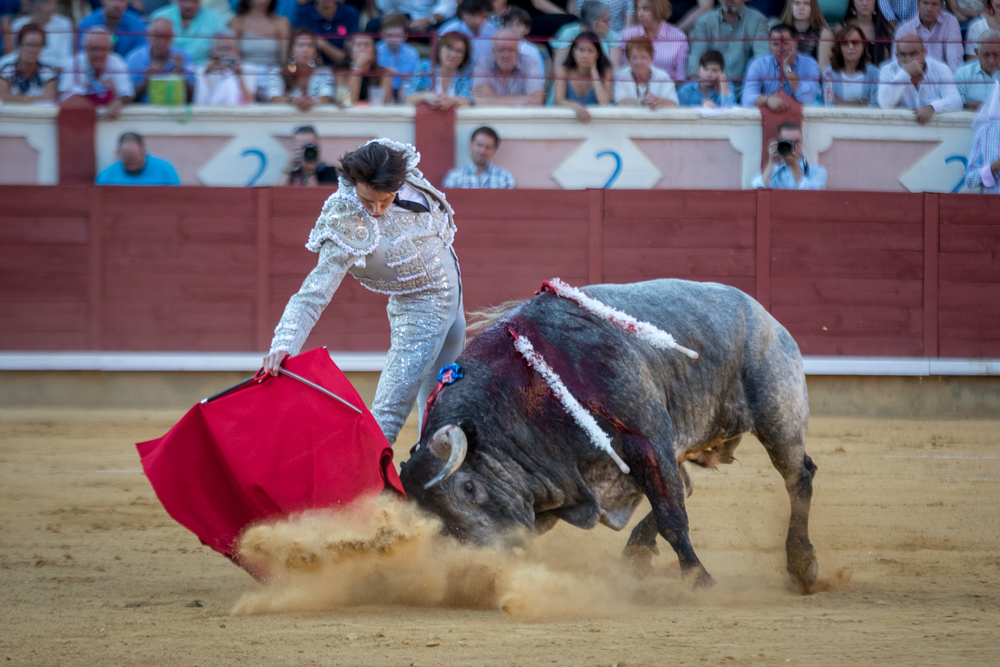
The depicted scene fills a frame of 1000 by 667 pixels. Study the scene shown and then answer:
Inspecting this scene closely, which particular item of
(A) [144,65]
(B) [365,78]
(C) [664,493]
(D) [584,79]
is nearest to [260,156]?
(B) [365,78]

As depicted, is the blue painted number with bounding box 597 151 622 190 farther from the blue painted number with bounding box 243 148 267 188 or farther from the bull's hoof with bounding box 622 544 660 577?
the bull's hoof with bounding box 622 544 660 577

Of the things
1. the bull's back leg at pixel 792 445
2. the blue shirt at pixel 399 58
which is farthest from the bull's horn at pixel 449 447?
the blue shirt at pixel 399 58

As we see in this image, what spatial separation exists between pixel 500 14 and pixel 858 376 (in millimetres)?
3420

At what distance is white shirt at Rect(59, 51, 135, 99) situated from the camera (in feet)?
21.9

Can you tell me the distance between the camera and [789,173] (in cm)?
654

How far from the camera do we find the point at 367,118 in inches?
258

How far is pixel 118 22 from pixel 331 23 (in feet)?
5.03

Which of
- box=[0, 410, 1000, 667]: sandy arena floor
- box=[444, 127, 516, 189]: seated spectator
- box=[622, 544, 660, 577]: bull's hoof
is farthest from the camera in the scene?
box=[444, 127, 516, 189]: seated spectator

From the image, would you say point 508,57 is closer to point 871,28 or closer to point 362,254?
point 871,28

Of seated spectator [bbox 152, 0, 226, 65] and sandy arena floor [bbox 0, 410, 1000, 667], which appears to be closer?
sandy arena floor [bbox 0, 410, 1000, 667]

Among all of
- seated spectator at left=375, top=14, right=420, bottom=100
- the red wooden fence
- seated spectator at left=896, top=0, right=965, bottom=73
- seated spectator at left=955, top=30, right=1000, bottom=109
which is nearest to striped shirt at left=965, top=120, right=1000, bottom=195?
the red wooden fence

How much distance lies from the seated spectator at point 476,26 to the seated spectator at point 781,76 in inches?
69.2

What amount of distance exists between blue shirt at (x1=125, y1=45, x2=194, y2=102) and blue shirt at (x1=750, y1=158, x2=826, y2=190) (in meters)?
3.87

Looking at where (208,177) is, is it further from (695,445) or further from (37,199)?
(695,445)
